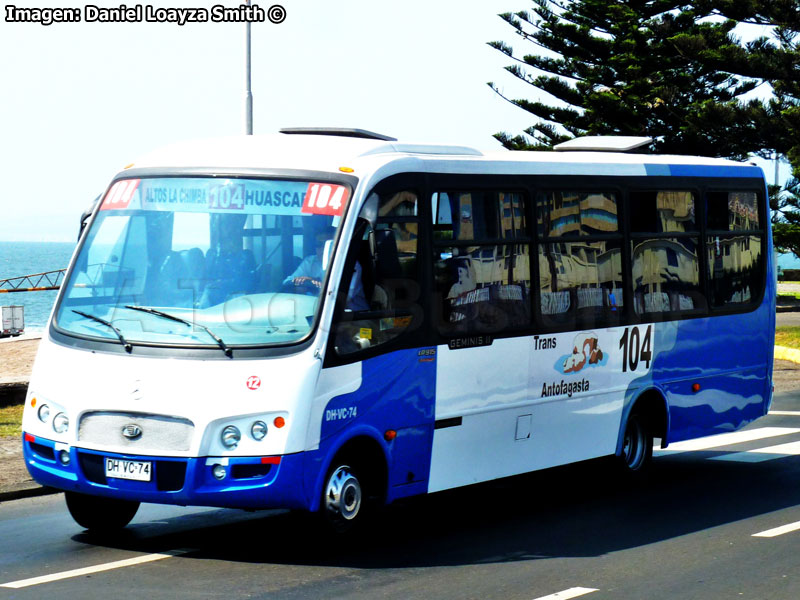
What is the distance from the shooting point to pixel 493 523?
10.4m

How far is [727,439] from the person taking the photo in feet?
51.7

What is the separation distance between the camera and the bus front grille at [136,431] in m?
8.58

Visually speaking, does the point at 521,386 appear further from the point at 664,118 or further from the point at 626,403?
the point at 664,118

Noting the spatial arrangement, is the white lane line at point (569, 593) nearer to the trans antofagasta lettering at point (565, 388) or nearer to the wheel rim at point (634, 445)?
the trans antofagasta lettering at point (565, 388)

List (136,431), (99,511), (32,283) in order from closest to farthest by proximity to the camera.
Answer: (136,431) < (99,511) < (32,283)

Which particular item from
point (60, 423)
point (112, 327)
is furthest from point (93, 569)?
point (112, 327)

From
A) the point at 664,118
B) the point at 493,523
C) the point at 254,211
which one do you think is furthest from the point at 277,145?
the point at 664,118

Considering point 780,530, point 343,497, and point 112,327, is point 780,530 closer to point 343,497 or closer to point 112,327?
point 343,497

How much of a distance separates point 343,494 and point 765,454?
6.68 metres

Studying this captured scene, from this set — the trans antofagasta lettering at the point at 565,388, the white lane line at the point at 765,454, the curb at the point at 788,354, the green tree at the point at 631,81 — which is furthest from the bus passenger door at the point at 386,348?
the green tree at the point at 631,81

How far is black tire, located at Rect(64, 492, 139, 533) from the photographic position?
9.45 metres

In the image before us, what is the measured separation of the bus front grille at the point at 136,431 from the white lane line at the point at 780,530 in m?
4.06

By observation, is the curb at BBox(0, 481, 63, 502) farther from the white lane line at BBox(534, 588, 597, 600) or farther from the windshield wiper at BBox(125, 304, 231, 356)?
the white lane line at BBox(534, 588, 597, 600)

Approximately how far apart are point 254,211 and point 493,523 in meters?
2.95
